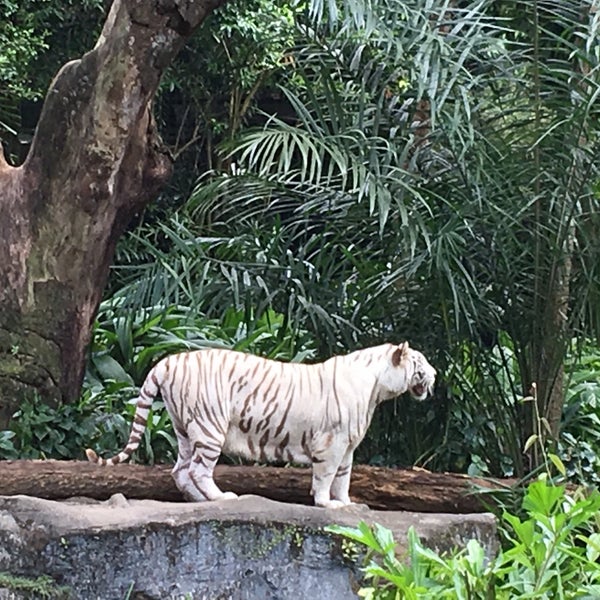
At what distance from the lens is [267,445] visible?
3562 mm

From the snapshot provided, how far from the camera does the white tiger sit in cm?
350

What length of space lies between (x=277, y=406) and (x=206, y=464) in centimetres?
32

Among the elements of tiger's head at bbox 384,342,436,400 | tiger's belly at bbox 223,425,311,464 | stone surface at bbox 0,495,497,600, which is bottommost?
stone surface at bbox 0,495,497,600

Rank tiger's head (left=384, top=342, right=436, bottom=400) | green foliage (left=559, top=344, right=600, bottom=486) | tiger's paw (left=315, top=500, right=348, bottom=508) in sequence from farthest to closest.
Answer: green foliage (left=559, top=344, right=600, bottom=486), tiger's head (left=384, top=342, right=436, bottom=400), tiger's paw (left=315, top=500, right=348, bottom=508)

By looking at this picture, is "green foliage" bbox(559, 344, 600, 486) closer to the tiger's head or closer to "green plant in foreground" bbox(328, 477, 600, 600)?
the tiger's head

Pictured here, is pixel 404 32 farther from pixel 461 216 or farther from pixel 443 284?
pixel 443 284

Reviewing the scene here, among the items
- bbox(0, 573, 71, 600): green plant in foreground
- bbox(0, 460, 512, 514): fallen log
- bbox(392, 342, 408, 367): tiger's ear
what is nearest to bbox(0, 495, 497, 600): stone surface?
bbox(0, 573, 71, 600): green plant in foreground

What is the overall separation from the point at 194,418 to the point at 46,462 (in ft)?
2.34

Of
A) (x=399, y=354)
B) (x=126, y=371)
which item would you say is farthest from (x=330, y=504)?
(x=126, y=371)

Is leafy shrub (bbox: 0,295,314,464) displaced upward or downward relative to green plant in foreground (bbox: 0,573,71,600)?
upward

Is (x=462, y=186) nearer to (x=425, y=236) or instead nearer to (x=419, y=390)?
(x=425, y=236)

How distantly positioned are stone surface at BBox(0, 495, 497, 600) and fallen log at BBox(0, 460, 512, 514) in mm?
477

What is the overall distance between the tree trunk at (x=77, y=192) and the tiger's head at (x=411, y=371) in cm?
171

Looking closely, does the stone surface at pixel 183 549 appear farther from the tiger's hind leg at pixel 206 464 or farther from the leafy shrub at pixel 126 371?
the leafy shrub at pixel 126 371
